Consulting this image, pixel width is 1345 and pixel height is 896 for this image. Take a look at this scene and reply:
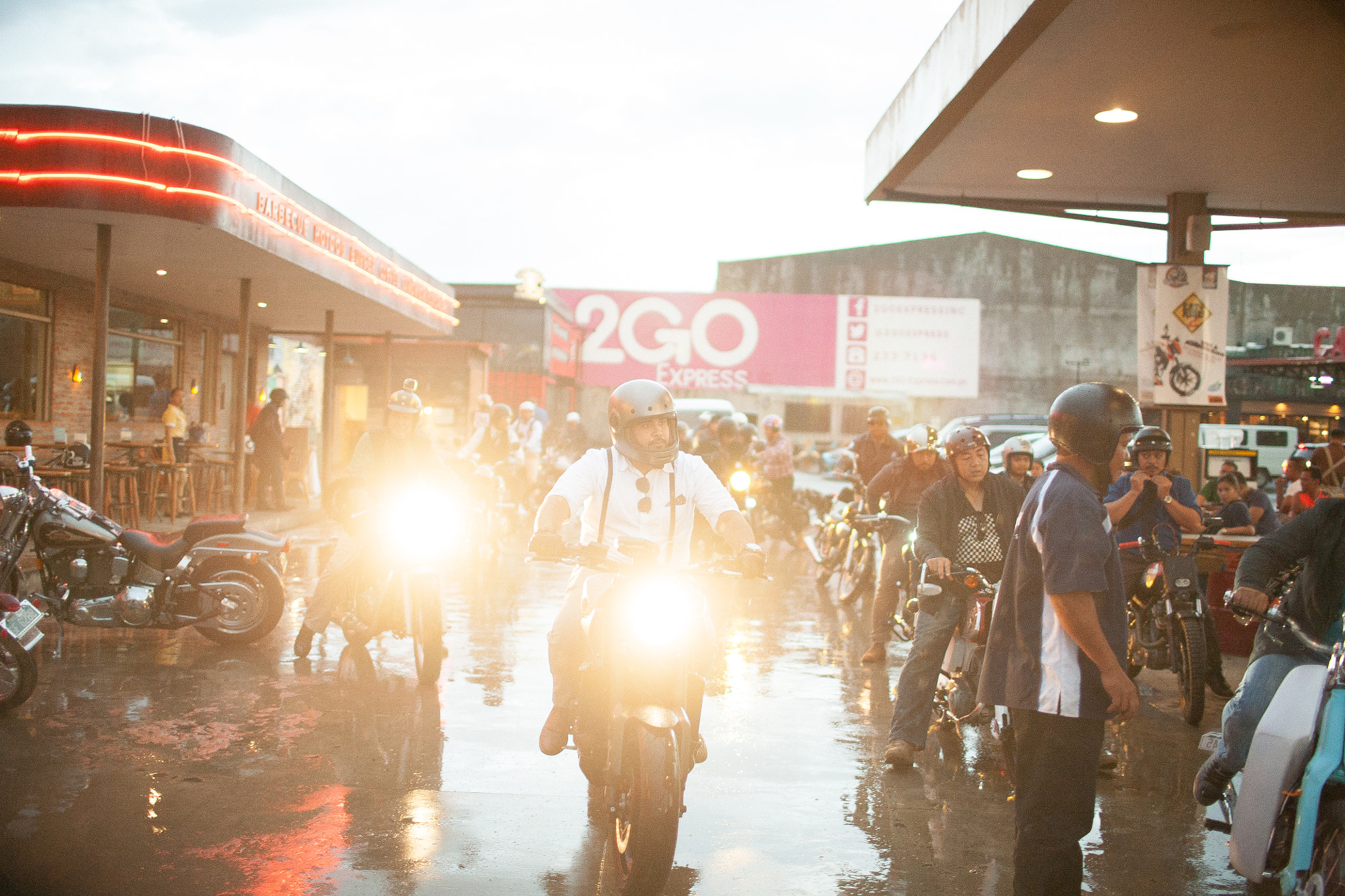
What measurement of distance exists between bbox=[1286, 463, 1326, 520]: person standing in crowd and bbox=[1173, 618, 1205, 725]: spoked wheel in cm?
728

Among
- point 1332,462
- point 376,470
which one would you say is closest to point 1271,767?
point 376,470

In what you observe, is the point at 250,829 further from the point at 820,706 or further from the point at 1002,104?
the point at 1002,104

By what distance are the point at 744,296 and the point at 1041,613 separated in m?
37.0

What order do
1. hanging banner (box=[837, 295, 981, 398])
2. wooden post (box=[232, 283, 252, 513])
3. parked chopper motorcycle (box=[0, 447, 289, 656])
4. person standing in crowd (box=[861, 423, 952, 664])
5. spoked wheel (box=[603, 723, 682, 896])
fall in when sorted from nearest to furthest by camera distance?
spoked wheel (box=[603, 723, 682, 896])
parked chopper motorcycle (box=[0, 447, 289, 656])
person standing in crowd (box=[861, 423, 952, 664])
wooden post (box=[232, 283, 252, 513])
hanging banner (box=[837, 295, 981, 398])

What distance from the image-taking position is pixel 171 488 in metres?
15.3

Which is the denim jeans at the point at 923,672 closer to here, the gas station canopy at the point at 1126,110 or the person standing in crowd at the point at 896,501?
the person standing in crowd at the point at 896,501

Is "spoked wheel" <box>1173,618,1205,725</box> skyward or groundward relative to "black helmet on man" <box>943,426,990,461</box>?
groundward

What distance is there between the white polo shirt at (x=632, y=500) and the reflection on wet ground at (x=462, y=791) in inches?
49.9

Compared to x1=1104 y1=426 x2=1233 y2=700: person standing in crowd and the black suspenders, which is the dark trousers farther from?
x1=1104 y1=426 x2=1233 y2=700: person standing in crowd

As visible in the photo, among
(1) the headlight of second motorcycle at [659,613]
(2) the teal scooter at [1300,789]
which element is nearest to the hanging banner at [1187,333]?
(2) the teal scooter at [1300,789]

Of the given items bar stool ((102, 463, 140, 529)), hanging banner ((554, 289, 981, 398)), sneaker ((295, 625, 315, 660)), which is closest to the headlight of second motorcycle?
sneaker ((295, 625, 315, 660))

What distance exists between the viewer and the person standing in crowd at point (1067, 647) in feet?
10.9

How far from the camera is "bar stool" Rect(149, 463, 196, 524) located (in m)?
15.1

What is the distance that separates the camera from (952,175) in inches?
384
